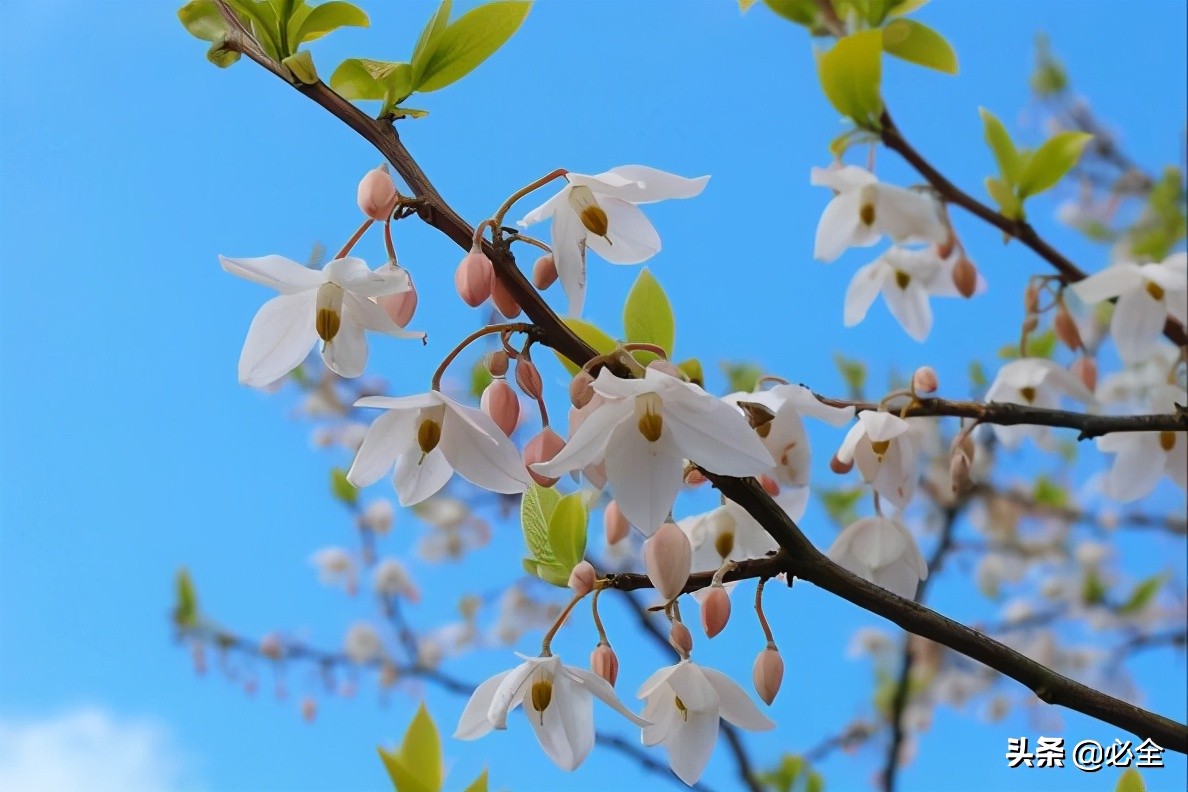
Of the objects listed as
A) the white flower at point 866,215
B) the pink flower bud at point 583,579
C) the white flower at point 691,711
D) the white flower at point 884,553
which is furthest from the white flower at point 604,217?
the white flower at point 866,215

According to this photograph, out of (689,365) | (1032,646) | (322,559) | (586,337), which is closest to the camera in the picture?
(586,337)

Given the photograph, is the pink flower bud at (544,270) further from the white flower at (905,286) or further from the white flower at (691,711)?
the white flower at (905,286)

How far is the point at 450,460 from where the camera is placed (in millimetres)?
922

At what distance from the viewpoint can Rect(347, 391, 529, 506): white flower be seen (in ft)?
2.83

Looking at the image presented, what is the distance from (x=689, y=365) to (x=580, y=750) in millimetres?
469

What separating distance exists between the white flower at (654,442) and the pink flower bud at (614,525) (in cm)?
22

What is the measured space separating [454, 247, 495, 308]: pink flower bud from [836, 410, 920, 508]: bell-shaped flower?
653mm

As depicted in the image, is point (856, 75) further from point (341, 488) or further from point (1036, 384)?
point (341, 488)

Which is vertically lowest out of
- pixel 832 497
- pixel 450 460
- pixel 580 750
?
pixel 580 750

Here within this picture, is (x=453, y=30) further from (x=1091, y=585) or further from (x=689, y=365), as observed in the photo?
(x=1091, y=585)

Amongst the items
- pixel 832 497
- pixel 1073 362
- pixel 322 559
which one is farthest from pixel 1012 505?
pixel 322 559

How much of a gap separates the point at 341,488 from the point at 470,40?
8.18ft

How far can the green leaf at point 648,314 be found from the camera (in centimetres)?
120

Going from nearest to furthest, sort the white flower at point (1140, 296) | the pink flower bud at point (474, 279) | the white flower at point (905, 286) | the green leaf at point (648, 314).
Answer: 1. the pink flower bud at point (474, 279)
2. the green leaf at point (648, 314)
3. the white flower at point (1140, 296)
4. the white flower at point (905, 286)
